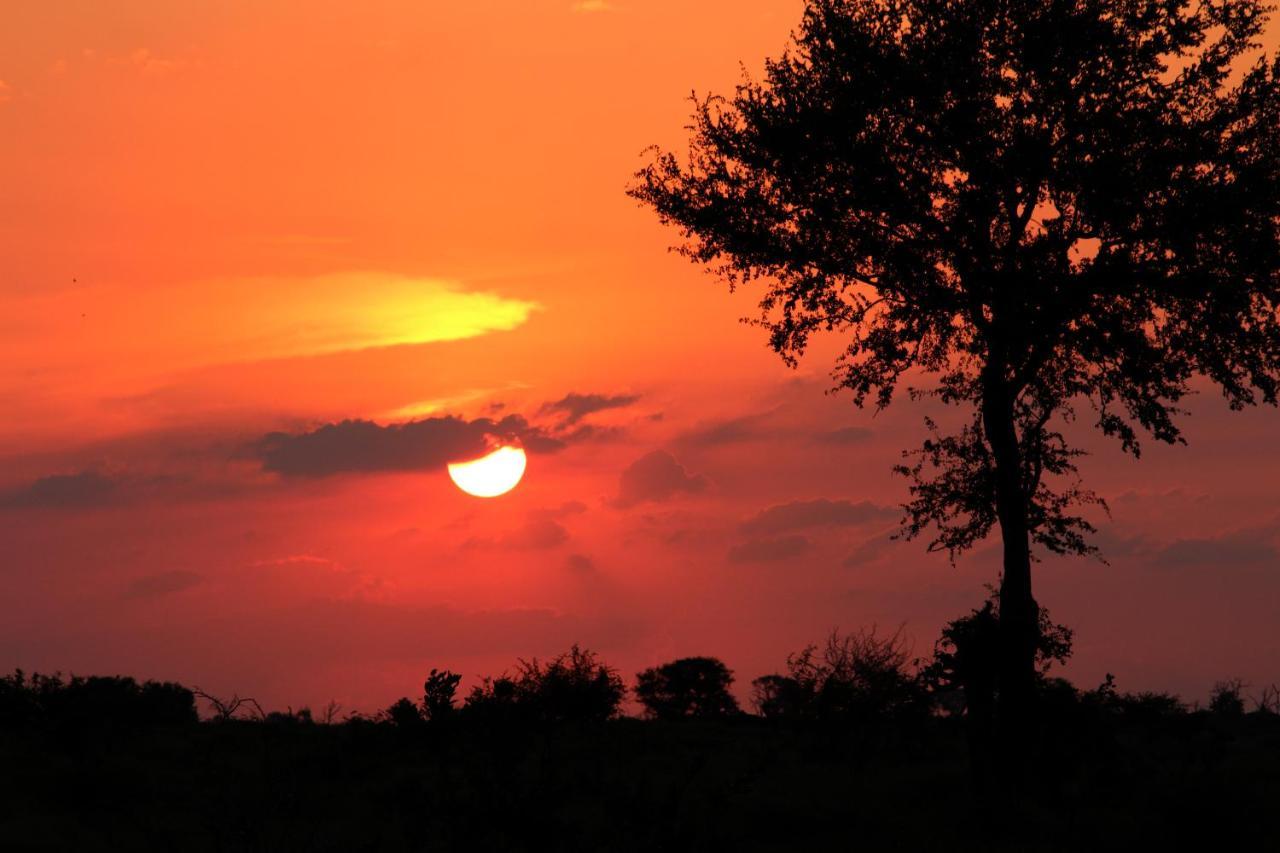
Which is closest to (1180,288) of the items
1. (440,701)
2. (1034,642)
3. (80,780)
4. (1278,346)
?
(1278,346)

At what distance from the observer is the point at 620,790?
767 inches

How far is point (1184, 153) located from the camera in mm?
28672

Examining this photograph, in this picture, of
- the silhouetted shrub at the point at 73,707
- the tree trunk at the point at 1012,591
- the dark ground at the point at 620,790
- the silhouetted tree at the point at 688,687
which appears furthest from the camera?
the silhouetted tree at the point at 688,687

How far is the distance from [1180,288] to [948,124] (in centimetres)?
611

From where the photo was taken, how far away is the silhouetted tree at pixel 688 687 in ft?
250

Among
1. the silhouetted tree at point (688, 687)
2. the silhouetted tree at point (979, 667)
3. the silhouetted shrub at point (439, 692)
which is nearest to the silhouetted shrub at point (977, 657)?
the silhouetted tree at point (979, 667)

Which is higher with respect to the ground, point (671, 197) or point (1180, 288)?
point (671, 197)

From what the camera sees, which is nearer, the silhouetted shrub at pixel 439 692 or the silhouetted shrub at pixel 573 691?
the silhouetted shrub at pixel 439 692

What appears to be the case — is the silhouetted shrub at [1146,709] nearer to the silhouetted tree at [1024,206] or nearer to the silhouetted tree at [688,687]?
the silhouetted tree at [1024,206]

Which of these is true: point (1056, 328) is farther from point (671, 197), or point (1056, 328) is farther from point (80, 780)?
point (80, 780)

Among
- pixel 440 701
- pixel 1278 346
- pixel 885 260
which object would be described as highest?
pixel 885 260

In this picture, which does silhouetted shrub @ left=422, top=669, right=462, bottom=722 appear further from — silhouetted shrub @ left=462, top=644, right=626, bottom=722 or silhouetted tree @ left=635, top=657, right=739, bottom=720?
silhouetted tree @ left=635, top=657, right=739, bottom=720

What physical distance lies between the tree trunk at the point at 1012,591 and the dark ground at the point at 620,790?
124cm

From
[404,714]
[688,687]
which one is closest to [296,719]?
[404,714]
